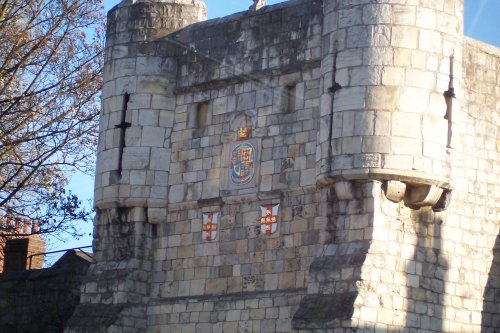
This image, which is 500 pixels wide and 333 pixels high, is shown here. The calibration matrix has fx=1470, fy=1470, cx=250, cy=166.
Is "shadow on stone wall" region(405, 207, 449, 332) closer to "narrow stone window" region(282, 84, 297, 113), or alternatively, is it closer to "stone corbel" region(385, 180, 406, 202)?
"stone corbel" region(385, 180, 406, 202)

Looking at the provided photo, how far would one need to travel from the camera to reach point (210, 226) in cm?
2639

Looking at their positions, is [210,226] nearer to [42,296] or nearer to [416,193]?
[416,193]

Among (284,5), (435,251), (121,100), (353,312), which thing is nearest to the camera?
(353,312)

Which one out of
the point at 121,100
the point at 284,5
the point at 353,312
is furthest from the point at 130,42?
the point at 353,312

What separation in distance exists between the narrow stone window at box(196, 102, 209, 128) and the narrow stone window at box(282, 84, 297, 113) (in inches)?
79.8

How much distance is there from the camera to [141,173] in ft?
89.5

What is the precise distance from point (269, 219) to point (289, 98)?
7.04 feet

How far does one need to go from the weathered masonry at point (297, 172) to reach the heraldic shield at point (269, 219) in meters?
0.03

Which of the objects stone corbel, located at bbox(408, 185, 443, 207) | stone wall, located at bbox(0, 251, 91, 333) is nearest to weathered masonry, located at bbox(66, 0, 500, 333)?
stone corbel, located at bbox(408, 185, 443, 207)

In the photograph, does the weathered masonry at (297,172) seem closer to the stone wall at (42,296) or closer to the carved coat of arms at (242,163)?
the carved coat of arms at (242,163)

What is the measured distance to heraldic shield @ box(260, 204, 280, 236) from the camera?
2525cm

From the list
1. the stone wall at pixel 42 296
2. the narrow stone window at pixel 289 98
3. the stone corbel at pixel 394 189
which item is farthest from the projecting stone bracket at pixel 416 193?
the stone wall at pixel 42 296

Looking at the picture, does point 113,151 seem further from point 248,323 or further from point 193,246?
point 248,323

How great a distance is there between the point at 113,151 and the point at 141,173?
2.52 ft
